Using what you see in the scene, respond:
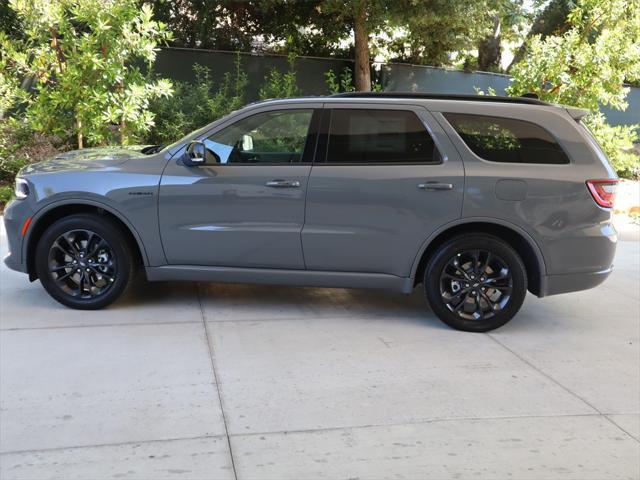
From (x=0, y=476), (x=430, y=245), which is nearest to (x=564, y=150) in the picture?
(x=430, y=245)

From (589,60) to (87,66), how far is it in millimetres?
7781

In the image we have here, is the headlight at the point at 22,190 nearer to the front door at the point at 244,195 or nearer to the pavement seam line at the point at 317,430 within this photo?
the front door at the point at 244,195

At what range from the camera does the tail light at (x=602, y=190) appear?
5.34 meters

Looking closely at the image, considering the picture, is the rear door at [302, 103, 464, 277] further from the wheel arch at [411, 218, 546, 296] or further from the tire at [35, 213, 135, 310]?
the tire at [35, 213, 135, 310]

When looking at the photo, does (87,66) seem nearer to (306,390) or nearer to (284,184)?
(284,184)

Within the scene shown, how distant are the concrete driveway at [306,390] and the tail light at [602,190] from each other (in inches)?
43.7

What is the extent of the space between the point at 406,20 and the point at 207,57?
12.7 feet

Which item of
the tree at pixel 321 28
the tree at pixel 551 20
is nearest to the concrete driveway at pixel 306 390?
the tree at pixel 321 28

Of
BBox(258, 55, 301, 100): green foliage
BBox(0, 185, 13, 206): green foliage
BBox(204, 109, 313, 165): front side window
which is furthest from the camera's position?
BBox(258, 55, 301, 100): green foliage

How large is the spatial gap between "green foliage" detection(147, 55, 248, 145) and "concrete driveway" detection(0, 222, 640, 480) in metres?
5.72

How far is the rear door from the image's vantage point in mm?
5398

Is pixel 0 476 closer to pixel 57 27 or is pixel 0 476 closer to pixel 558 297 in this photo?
pixel 558 297

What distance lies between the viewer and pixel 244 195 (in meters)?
5.51

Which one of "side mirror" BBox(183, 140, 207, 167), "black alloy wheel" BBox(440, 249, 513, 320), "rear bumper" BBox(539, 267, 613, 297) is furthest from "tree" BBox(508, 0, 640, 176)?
"side mirror" BBox(183, 140, 207, 167)
